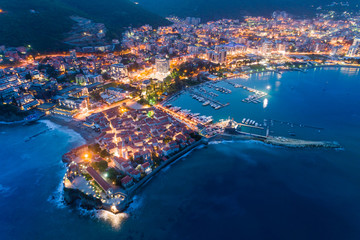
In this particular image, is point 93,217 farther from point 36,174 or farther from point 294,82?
point 294,82

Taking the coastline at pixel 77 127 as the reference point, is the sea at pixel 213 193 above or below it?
below

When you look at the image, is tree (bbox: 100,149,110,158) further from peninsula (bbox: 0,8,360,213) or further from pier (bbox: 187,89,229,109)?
pier (bbox: 187,89,229,109)

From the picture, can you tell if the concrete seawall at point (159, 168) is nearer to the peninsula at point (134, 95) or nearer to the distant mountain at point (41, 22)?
the peninsula at point (134, 95)

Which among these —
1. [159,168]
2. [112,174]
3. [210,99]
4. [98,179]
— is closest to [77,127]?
[112,174]

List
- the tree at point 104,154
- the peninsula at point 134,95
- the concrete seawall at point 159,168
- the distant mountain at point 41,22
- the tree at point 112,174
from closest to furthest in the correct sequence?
the concrete seawall at point 159,168
the tree at point 112,174
the peninsula at point 134,95
the tree at point 104,154
the distant mountain at point 41,22

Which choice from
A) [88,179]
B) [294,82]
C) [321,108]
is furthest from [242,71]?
[88,179]

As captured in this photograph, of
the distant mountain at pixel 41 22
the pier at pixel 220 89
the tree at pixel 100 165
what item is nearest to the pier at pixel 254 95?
the pier at pixel 220 89
